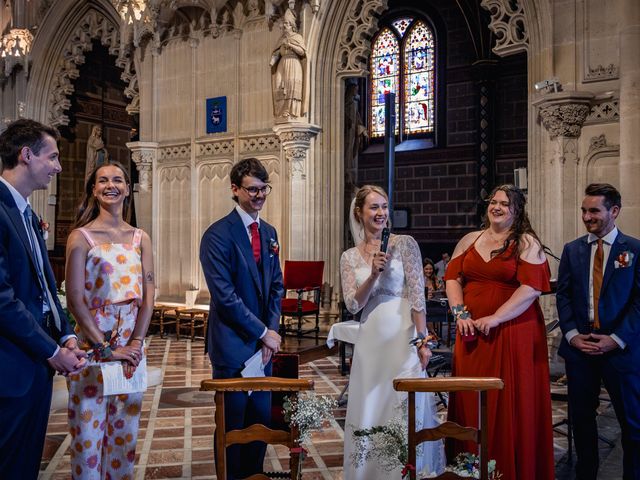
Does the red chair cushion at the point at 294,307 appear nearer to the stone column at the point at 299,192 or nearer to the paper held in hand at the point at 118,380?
the stone column at the point at 299,192

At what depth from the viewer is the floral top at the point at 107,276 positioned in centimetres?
273

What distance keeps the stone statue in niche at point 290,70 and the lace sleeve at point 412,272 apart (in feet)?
20.3

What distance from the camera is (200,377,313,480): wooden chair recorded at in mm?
2057

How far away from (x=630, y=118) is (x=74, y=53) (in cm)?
1090

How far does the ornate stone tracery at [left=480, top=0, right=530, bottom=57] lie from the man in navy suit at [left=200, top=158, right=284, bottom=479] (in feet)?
17.9

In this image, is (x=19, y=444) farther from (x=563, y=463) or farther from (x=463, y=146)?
(x=463, y=146)

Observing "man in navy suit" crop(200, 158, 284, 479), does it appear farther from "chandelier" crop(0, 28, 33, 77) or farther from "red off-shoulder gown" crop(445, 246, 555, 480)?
"chandelier" crop(0, 28, 33, 77)

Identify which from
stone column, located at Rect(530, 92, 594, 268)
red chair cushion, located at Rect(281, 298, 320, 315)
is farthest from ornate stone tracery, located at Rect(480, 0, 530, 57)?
red chair cushion, located at Rect(281, 298, 320, 315)

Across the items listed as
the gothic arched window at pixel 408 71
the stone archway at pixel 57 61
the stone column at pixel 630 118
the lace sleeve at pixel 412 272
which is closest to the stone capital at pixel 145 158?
the stone archway at pixel 57 61

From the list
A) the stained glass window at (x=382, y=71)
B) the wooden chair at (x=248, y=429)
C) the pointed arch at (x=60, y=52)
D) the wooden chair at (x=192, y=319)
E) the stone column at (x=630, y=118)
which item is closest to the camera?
the wooden chair at (x=248, y=429)

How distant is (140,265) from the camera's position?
2842 millimetres

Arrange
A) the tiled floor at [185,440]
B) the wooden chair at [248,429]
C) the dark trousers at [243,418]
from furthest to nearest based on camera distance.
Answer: the tiled floor at [185,440] → the dark trousers at [243,418] → the wooden chair at [248,429]

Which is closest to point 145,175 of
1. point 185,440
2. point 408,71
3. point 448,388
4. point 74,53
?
point 74,53

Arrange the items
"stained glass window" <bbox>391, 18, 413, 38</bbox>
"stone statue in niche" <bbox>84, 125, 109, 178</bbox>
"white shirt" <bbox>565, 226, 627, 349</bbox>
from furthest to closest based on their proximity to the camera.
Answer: "stained glass window" <bbox>391, 18, 413, 38</bbox> < "stone statue in niche" <bbox>84, 125, 109, 178</bbox> < "white shirt" <bbox>565, 226, 627, 349</bbox>
